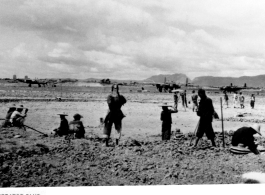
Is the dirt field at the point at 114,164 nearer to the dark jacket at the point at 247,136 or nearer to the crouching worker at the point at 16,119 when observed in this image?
the dark jacket at the point at 247,136

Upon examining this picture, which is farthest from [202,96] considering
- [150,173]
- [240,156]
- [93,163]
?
[93,163]

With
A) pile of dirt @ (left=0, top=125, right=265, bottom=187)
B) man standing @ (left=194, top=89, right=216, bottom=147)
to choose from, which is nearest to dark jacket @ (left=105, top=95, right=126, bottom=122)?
pile of dirt @ (left=0, top=125, right=265, bottom=187)

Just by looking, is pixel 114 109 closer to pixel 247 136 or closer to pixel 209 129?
pixel 209 129

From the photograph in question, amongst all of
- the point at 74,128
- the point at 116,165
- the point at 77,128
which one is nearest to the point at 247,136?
the point at 116,165

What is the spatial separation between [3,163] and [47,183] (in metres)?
0.92

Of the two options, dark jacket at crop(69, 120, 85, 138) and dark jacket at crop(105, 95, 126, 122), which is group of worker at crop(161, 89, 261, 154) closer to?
dark jacket at crop(105, 95, 126, 122)

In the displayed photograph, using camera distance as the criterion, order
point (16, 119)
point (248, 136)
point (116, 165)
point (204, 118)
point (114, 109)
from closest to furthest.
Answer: point (116, 165), point (248, 136), point (114, 109), point (204, 118), point (16, 119)

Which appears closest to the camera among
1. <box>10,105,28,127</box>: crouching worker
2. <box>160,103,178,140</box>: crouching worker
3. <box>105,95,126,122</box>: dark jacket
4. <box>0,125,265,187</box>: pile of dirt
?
<box>0,125,265,187</box>: pile of dirt

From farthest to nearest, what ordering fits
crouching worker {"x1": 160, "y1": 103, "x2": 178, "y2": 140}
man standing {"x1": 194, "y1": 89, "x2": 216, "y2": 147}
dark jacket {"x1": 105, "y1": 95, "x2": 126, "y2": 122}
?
1. crouching worker {"x1": 160, "y1": 103, "x2": 178, "y2": 140}
2. man standing {"x1": 194, "y1": 89, "x2": 216, "y2": 147}
3. dark jacket {"x1": 105, "y1": 95, "x2": 126, "y2": 122}

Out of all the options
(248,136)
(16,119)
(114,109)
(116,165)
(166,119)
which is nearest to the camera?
(116,165)

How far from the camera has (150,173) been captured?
492 cm

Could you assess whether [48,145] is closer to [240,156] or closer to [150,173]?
[150,173]

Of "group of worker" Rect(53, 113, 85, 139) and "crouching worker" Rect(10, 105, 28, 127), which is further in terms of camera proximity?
"crouching worker" Rect(10, 105, 28, 127)

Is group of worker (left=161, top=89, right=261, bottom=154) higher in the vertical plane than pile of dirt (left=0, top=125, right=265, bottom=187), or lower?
higher
